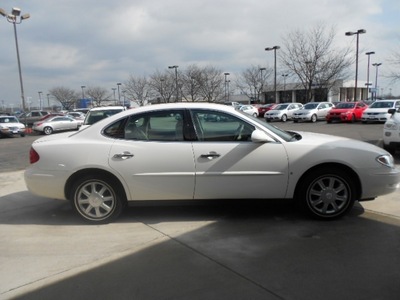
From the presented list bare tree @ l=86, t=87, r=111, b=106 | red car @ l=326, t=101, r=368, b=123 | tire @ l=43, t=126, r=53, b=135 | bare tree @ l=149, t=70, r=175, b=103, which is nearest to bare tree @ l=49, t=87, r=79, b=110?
bare tree @ l=86, t=87, r=111, b=106

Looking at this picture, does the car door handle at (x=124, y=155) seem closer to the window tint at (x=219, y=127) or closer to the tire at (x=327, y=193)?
the window tint at (x=219, y=127)

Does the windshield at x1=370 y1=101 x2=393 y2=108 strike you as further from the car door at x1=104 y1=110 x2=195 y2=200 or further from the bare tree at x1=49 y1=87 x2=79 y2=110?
the bare tree at x1=49 y1=87 x2=79 y2=110

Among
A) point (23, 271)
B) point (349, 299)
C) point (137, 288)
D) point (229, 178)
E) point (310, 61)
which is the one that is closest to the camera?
point (349, 299)

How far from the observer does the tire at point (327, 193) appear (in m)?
4.60

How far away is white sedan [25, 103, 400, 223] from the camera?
15.0 feet

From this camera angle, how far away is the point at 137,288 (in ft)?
10.4

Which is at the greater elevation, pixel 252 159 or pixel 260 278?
pixel 252 159

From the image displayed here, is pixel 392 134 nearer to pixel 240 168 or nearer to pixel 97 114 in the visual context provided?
pixel 240 168

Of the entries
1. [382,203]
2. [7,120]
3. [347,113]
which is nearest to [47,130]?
[7,120]

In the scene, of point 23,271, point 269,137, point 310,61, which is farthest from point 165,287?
point 310,61

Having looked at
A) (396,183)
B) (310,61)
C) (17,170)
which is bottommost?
(17,170)

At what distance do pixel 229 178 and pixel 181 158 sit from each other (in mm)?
639

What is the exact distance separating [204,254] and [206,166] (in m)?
1.16

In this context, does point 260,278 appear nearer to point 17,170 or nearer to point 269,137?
point 269,137
